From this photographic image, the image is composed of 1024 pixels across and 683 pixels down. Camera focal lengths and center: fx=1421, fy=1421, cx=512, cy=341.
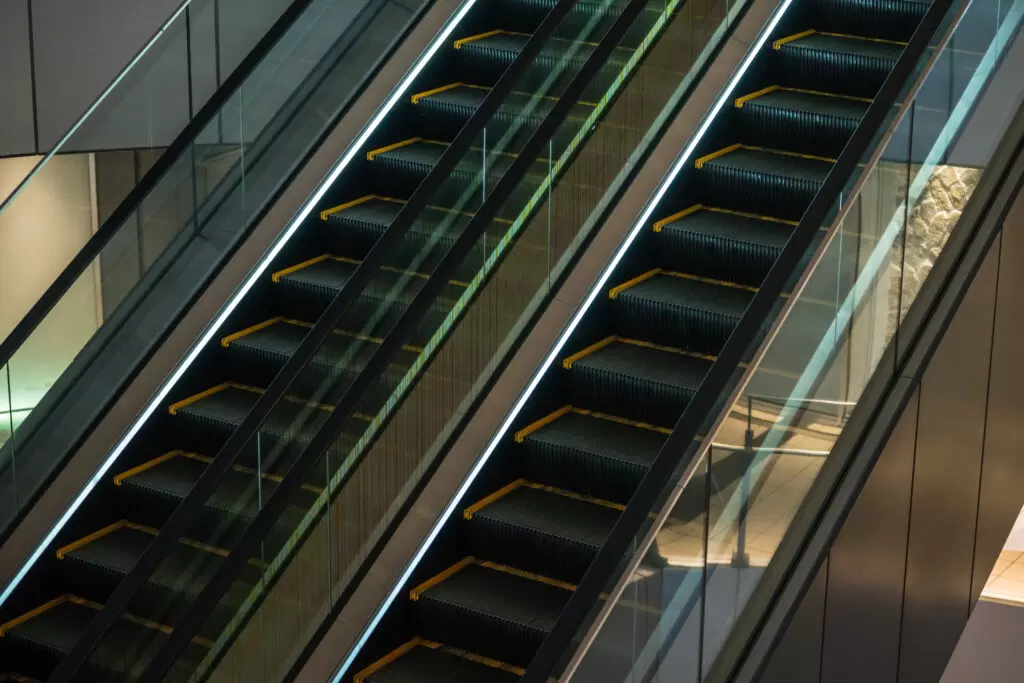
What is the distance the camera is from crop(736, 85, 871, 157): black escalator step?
285 inches

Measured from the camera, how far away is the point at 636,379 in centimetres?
666

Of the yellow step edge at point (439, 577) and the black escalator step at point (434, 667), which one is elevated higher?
the yellow step edge at point (439, 577)

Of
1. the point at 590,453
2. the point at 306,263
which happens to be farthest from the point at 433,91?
the point at 590,453

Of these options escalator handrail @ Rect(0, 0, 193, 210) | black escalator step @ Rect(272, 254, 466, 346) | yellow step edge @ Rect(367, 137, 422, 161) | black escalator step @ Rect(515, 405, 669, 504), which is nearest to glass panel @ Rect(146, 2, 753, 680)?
black escalator step @ Rect(272, 254, 466, 346)

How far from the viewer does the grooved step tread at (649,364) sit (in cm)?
661

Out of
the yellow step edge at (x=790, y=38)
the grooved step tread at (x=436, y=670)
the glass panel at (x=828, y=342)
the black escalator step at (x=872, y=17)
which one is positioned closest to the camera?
the glass panel at (x=828, y=342)

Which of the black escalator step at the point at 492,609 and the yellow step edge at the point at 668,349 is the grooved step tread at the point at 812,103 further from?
the black escalator step at the point at 492,609

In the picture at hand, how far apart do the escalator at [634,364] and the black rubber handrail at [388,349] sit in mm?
712

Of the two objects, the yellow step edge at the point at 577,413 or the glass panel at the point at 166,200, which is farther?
the glass panel at the point at 166,200

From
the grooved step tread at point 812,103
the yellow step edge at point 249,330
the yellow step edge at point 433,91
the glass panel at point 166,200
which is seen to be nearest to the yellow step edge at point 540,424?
the yellow step edge at point 249,330

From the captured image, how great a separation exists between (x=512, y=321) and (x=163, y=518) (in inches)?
78.0

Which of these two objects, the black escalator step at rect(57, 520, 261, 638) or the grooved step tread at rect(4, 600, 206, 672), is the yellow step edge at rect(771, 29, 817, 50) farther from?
the grooved step tread at rect(4, 600, 206, 672)

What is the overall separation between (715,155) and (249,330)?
2639mm

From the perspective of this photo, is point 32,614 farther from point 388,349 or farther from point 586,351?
point 586,351
